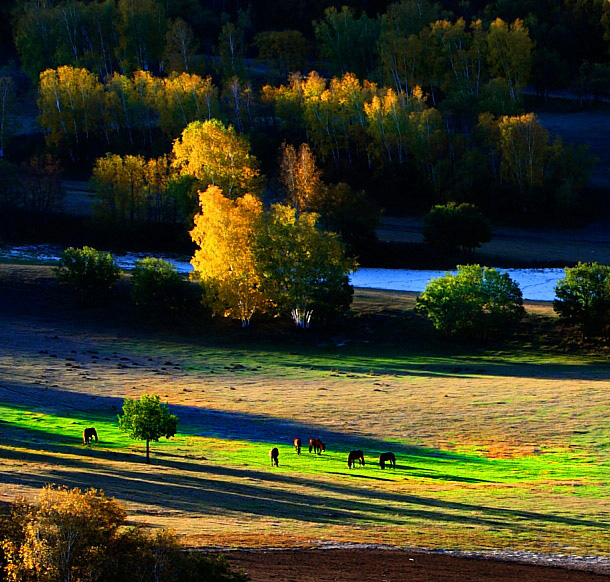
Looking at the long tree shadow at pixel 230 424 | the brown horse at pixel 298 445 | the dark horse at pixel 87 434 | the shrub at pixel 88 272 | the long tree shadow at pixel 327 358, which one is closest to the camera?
the dark horse at pixel 87 434

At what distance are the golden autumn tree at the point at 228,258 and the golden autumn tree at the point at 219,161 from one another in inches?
651

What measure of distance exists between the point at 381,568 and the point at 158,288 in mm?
54049

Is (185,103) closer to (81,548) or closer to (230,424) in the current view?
(230,424)

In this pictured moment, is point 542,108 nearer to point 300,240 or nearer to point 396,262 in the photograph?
point 396,262

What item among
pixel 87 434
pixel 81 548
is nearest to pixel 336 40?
pixel 87 434

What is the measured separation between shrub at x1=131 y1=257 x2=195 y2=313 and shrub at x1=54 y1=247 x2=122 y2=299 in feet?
8.10

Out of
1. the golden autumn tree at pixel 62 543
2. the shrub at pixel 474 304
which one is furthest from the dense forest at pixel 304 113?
the golden autumn tree at pixel 62 543

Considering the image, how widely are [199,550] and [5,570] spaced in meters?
7.04

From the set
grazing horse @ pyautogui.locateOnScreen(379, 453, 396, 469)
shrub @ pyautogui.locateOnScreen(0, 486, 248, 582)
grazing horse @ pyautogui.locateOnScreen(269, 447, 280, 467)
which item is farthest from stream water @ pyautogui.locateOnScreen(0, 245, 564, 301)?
shrub @ pyautogui.locateOnScreen(0, 486, 248, 582)

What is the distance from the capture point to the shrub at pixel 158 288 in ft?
251

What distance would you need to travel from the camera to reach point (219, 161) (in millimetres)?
97688

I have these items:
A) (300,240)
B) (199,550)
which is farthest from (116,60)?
(199,550)

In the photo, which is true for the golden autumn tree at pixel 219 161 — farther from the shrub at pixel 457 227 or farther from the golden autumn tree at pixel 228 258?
the shrub at pixel 457 227

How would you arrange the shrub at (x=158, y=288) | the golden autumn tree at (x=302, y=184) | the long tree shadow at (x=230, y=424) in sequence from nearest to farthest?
1. the long tree shadow at (x=230, y=424)
2. the shrub at (x=158, y=288)
3. the golden autumn tree at (x=302, y=184)
